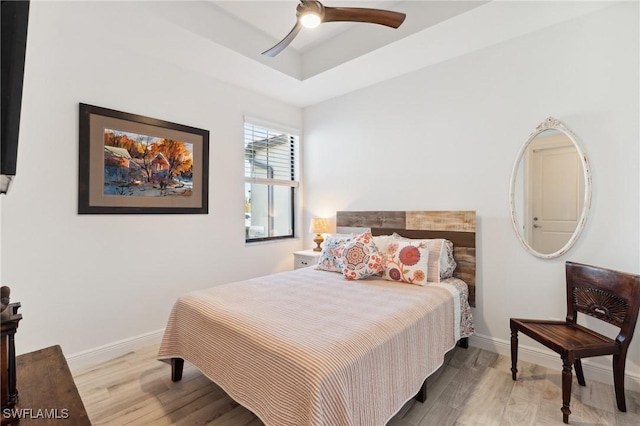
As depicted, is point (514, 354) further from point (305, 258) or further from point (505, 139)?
point (305, 258)

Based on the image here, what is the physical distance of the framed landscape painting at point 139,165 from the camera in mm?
2502

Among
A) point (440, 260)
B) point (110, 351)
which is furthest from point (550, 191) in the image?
point (110, 351)

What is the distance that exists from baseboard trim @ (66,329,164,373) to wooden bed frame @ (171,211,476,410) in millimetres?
788

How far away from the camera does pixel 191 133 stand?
311cm

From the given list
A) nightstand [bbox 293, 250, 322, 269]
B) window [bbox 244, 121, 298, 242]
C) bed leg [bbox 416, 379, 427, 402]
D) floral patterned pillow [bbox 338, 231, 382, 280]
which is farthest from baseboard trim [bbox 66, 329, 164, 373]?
bed leg [bbox 416, 379, 427, 402]

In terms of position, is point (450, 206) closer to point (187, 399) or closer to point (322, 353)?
point (322, 353)

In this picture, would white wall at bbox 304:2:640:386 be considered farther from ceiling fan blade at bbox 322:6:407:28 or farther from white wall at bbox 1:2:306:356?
white wall at bbox 1:2:306:356

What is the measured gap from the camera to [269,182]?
13.0ft

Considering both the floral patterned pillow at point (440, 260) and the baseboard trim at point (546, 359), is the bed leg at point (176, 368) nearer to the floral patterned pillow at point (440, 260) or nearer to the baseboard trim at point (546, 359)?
the floral patterned pillow at point (440, 260)

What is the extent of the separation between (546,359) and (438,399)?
109 cm

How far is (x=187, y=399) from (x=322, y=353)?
1.25m

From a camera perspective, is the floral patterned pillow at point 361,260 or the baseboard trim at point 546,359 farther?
the floral patterned pillow at point 361,260

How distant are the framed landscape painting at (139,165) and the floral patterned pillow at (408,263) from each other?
6.55ft

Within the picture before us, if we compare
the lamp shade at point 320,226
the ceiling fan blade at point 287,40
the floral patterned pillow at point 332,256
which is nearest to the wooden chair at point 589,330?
the floral patterned pillow at point 332,256
